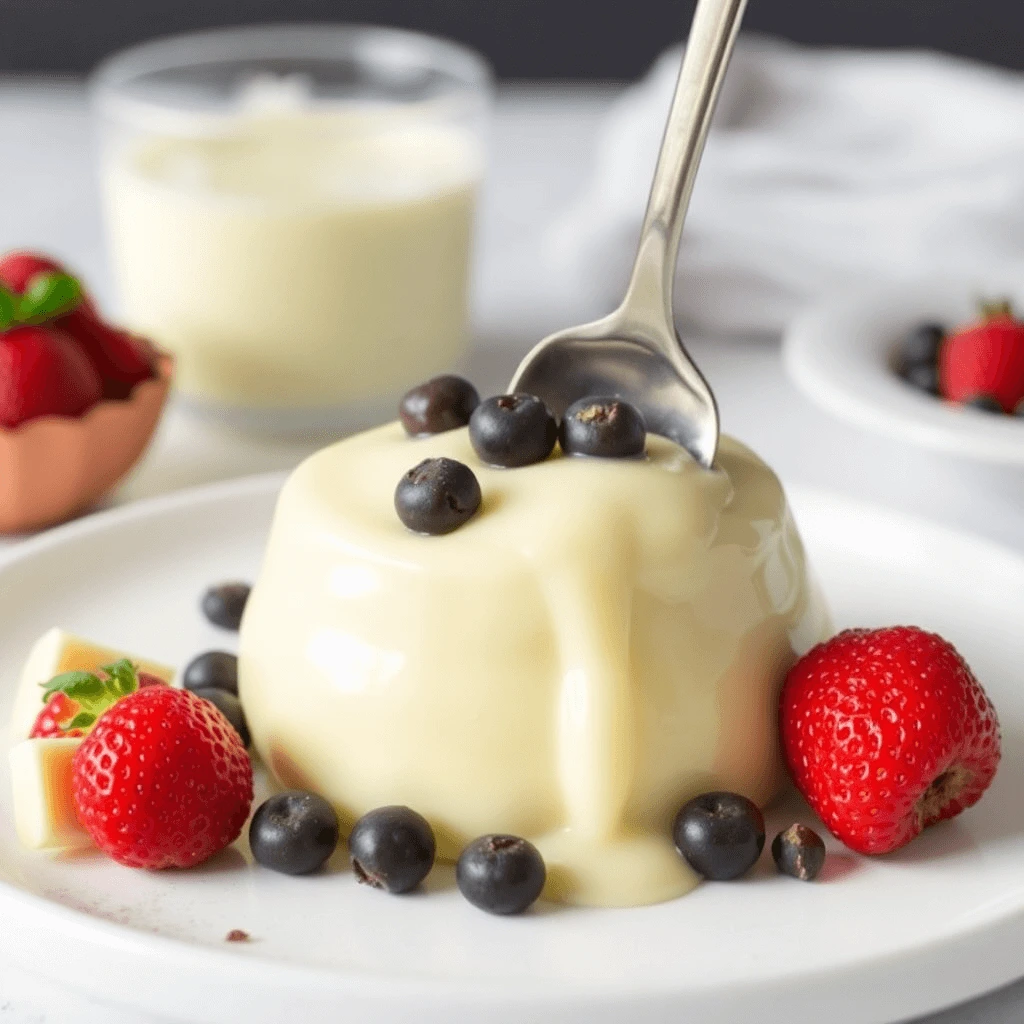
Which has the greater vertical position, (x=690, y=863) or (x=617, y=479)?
(x=617, y=479)

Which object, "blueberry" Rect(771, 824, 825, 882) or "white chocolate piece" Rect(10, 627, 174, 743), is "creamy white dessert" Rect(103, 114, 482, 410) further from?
"blueberry" Rect(771, 824, 825, 882)

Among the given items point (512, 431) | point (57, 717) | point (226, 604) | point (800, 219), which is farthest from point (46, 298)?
point (800, 219)

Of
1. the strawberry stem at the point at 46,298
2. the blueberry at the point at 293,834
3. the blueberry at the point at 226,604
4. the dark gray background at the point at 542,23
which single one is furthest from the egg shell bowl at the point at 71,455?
the dark gray background at the point at 542,23

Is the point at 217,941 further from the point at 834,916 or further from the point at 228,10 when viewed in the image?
the point at 228,10

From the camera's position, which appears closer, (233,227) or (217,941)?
(217,941)

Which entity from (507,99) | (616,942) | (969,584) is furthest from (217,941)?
(507,99)

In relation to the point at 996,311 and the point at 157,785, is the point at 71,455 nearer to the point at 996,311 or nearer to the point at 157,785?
the point at 157,785
